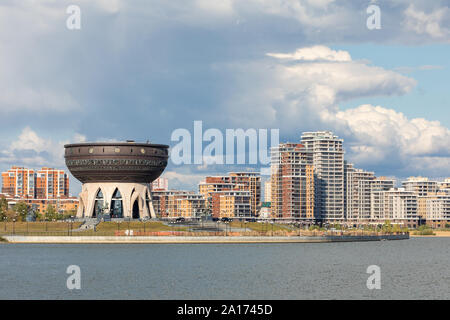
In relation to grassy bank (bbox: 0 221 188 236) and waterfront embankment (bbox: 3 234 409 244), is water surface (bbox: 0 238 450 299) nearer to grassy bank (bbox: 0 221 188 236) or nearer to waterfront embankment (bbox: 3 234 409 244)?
waterfront embankment (bbox: 3 234 409 244)

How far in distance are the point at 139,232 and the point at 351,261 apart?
70508 mm

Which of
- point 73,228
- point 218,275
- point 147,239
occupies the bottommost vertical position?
point 218,275

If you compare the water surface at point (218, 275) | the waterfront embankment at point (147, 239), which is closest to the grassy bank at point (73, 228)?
the waterfront embankment at point (147, 239)

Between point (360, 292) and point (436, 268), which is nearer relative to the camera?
point (360, 292)

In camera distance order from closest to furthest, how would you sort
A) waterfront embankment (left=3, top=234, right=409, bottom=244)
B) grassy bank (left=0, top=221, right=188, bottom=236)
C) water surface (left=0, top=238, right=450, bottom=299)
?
water surface (left=0, top=238, right=450, bottom=299) → waterfront embankment (left=3, top=234, right=409, bottom=244) → grassy bank (left=0, top=221, right=188, bottom=236)

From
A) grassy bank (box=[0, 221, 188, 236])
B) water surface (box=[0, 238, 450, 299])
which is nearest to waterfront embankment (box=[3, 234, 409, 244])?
grassy bank (box=[0, 221, 188, 236])

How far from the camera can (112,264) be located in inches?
4200

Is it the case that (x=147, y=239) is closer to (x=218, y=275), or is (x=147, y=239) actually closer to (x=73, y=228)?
(x=73, y=228)

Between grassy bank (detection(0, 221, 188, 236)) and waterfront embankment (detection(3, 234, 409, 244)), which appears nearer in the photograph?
waterfront embankment (detection(3, 234, 409, 244))

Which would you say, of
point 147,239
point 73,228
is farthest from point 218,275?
point 73,228

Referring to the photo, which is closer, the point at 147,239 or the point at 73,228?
the point at 147,239
